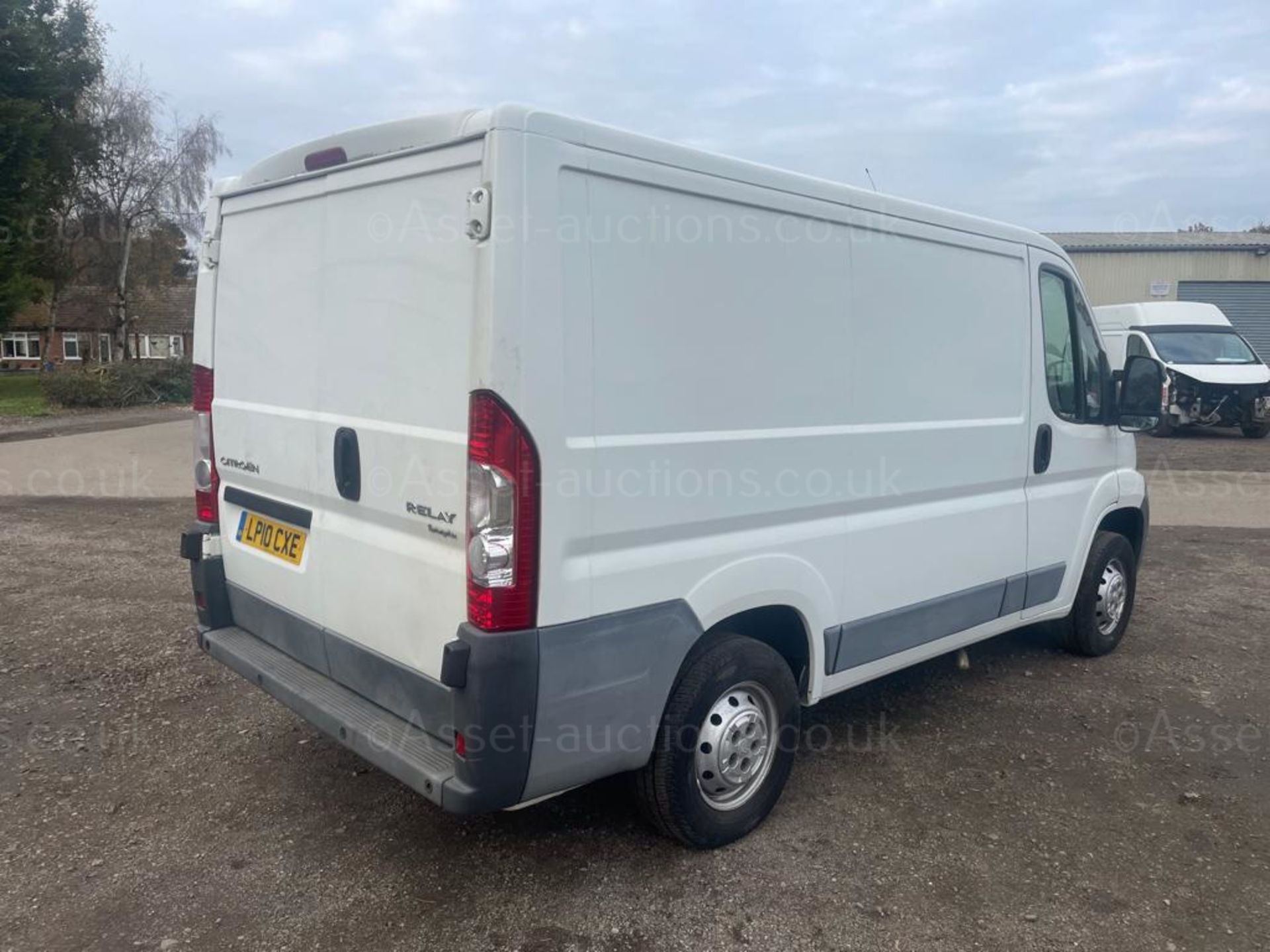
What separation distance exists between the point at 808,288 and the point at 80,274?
4079cm

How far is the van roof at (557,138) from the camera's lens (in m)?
2.68

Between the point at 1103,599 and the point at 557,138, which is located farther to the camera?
the point at 1103,599

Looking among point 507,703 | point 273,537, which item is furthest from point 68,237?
point 507,703

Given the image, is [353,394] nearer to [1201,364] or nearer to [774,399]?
[774,399]

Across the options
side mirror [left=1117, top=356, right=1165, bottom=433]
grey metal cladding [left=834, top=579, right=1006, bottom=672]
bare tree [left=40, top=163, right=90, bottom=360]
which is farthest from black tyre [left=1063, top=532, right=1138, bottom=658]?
bare tree [left=40, top=163, right=90, bottom=360]

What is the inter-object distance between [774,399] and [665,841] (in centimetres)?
162

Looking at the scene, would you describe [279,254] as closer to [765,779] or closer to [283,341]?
[283,341]

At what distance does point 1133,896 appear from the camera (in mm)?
3225

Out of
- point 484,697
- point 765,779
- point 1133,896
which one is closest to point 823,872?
point 765,779

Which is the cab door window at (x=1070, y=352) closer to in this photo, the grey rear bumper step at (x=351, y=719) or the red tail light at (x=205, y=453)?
the grey rear bumper step at (x=351, y=719)

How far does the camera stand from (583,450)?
2.78 m

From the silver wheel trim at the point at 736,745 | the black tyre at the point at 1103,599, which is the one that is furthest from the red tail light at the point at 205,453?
the black tyre at the point at 1103,599

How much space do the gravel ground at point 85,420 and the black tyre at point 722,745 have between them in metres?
16.5

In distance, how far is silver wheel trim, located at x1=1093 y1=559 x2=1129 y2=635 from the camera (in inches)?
217
